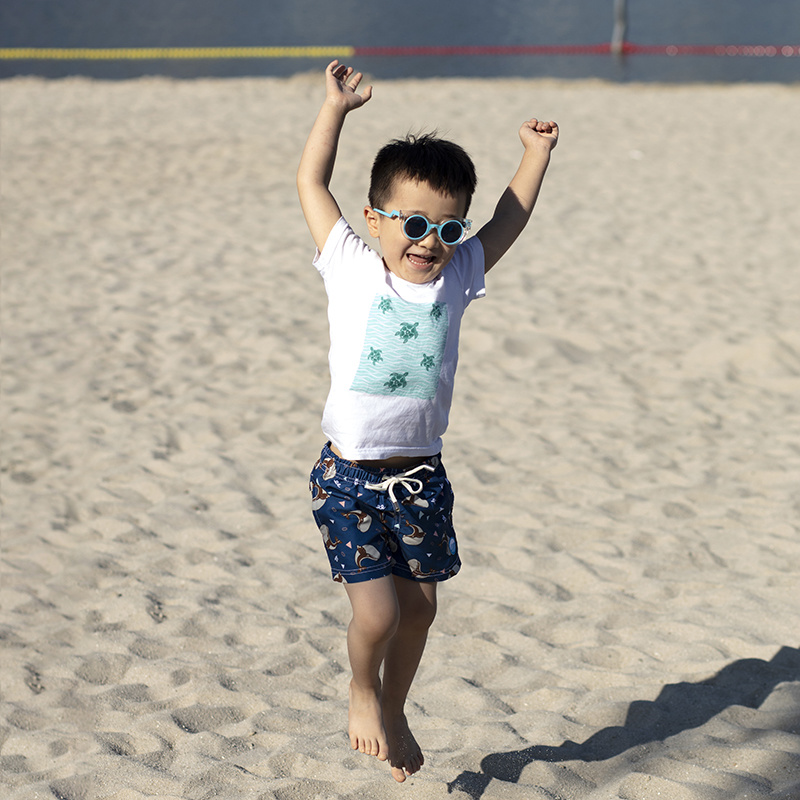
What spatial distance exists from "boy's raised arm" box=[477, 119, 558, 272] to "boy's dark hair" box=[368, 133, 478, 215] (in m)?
0.21

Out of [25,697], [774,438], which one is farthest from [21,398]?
[774,438]

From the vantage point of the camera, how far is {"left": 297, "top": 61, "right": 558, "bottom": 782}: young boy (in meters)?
2.28

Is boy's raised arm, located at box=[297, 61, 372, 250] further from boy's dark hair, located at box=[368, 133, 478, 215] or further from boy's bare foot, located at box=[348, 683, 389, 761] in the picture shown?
boy's bare foot, located at box=[348, 683, 389, 761]

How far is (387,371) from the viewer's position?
7.61ft

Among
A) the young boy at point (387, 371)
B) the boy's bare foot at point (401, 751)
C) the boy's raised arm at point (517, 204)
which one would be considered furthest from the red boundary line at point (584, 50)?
the boy's bare foot at point (401, 751)

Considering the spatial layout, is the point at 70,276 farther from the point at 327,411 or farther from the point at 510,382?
the point at 327,411

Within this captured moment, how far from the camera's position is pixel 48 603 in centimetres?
388

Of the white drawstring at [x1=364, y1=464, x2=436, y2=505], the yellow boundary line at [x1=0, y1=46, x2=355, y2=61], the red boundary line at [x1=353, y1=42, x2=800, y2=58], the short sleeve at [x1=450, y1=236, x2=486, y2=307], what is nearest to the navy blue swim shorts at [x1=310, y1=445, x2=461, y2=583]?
the white drawstring at [x1=364, y1=464, x2=436, y2=505]

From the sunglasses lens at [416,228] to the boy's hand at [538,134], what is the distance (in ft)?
1.56

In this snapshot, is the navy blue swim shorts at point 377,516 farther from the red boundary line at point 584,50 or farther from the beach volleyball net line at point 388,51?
the red boundary line at point 584,50

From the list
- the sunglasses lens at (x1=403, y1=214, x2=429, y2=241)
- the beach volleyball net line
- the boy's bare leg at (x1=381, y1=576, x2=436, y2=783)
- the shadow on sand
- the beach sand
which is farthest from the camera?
the beach volleyball net line

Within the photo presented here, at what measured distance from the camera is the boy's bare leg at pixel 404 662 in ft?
8.16

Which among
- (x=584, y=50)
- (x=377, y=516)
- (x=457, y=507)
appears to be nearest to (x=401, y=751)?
(x=377, y=516)

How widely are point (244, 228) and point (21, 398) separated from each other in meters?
3.68
